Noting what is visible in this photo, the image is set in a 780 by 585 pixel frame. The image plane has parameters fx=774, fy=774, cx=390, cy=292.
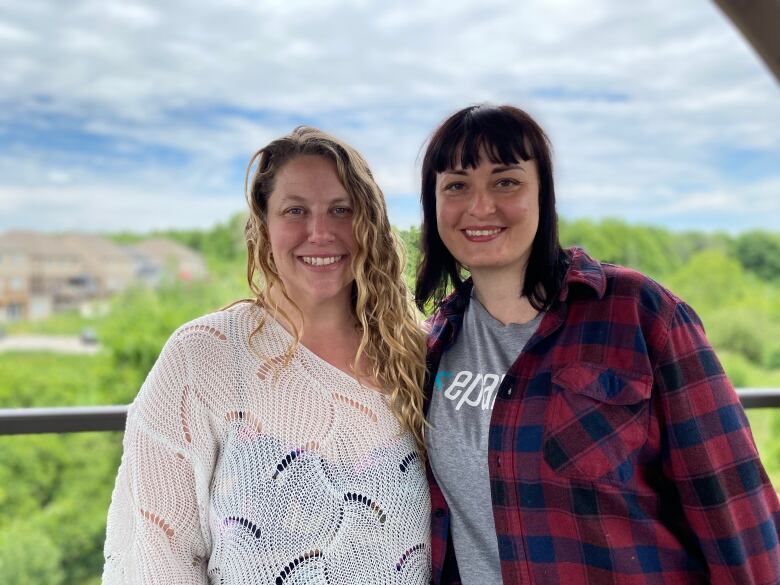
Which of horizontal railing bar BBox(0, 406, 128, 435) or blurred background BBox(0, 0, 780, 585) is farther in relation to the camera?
blurred background BBox(0, 0, 780, 585)

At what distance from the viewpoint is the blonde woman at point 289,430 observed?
4.83 ft

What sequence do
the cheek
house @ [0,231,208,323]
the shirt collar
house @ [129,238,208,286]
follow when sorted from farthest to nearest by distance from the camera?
house @ [0,231,208,323] < house @ [129,238,208,286] < the cheek < the shirt collar

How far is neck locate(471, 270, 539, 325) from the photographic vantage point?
157cm

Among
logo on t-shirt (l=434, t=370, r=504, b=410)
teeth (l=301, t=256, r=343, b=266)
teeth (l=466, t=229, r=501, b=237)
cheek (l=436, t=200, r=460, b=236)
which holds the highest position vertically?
Answer: cheek (l=436, t=200, r=460, b=236)

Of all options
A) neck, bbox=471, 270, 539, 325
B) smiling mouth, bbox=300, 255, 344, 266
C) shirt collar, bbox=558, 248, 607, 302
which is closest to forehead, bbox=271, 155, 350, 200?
smiling mouth, bbox=300, 255, 344, 266

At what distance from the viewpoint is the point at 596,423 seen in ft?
4.61

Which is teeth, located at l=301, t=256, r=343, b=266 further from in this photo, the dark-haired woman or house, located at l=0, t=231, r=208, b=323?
house, located at l=0, t=231, r=208, b=323

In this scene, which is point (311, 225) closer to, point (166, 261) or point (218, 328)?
point (218, 328)

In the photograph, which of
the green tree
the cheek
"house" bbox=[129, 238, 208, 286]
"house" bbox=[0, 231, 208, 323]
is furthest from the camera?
"house" bbox=[0, 231, 208, 323]

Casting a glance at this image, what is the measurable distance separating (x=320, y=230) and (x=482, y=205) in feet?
1.12

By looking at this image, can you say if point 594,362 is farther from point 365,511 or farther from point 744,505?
point 365,511

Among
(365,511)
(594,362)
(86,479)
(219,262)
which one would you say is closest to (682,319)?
(594,362)

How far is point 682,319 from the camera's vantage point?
1.40 metres

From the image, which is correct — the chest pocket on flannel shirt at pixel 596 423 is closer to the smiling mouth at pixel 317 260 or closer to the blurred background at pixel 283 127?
the smiling mouth at pixel 317 260
